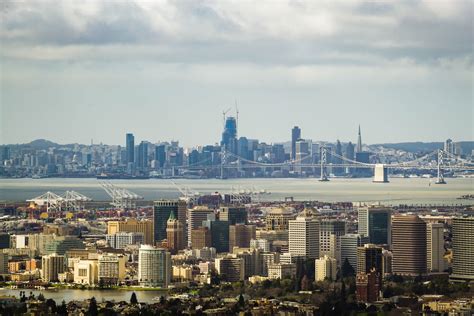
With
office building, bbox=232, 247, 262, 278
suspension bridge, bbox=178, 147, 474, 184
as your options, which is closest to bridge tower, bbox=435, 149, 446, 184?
suspension bridge, bbox=178, 147, 474, 184

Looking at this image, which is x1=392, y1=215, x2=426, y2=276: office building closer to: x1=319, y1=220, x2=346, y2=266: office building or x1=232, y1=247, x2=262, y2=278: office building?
x1=319, y1=220, x2=346, y2=266: office building

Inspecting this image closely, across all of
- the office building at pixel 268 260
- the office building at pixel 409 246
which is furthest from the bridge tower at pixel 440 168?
the office building at pixel 268 260

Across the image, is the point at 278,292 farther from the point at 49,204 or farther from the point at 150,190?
the point at 150,190

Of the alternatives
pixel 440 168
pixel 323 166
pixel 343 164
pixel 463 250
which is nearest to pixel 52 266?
pixel 463 250

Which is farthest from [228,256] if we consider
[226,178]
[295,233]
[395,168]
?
[226,178]

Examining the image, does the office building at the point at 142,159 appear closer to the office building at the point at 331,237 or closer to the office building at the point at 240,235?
the office building at the point at 240,235
